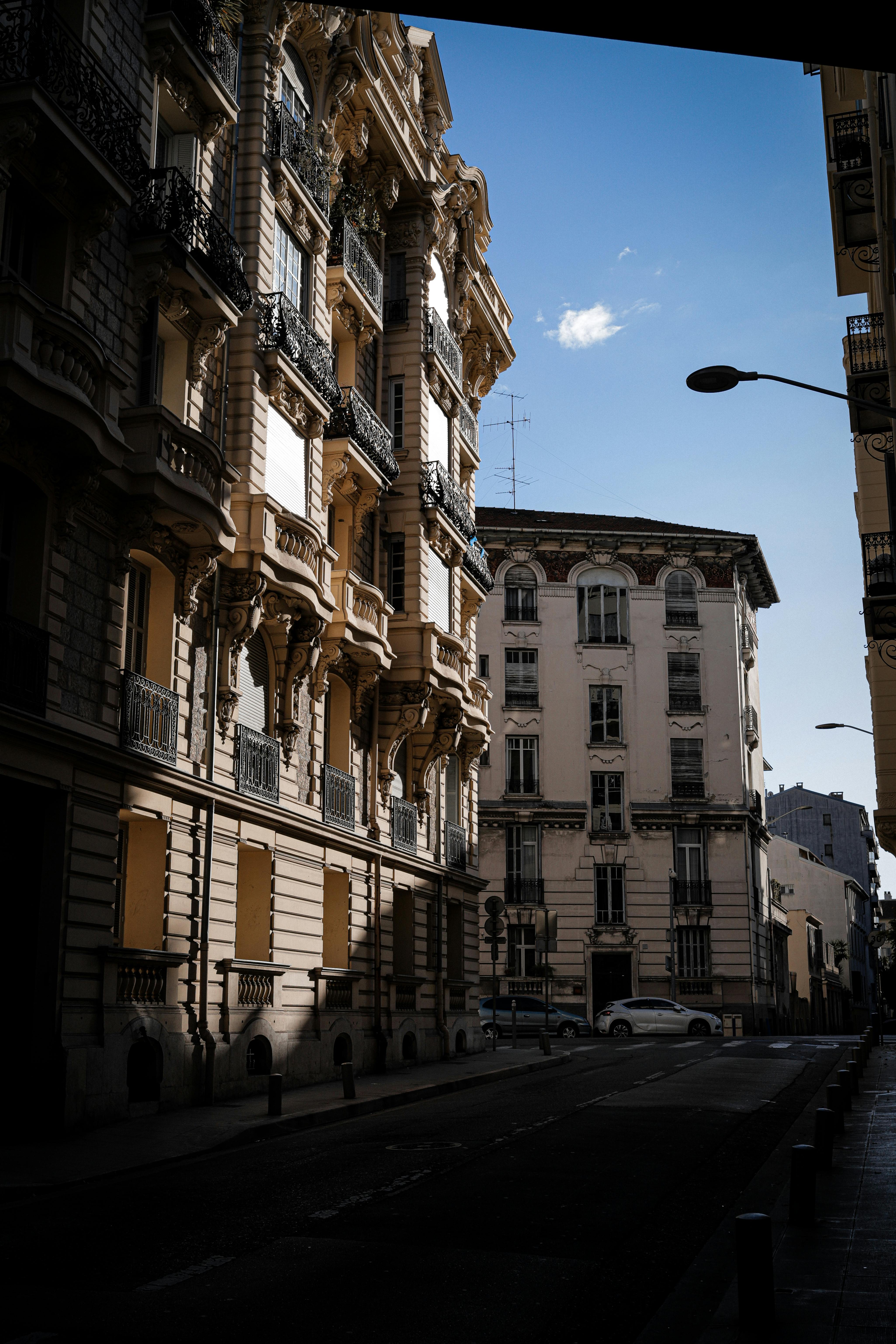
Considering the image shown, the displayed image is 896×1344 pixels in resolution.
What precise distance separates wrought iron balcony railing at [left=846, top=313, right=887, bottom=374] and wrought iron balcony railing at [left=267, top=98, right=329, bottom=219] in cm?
1136

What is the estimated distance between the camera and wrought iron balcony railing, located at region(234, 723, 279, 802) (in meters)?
21.2

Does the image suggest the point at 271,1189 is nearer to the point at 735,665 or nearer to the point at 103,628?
the point at 103,628

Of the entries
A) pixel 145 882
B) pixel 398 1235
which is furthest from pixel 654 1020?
pixel 398 1235

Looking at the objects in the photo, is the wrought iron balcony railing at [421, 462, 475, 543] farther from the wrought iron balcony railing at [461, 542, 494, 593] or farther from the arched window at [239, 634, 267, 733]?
the arched window at [239, 634, 267, 733]

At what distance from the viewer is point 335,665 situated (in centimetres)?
2636

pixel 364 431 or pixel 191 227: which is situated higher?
pixel 364 431

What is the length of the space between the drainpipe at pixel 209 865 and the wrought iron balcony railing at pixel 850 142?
51.6 ft

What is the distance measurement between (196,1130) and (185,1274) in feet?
26.3

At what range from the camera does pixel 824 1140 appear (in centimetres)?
1154

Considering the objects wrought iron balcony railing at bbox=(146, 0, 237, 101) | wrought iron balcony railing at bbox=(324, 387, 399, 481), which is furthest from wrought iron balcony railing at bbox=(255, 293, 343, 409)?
wrought iron balcony railing at bbox=(146, 0, 237, 101)

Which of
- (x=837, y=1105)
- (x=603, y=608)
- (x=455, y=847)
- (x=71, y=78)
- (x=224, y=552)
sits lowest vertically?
(x=837, y=1105)

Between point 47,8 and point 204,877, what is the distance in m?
11.8

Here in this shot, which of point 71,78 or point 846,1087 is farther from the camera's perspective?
point 71,78

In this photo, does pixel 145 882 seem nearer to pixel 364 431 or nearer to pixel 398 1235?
pixel 398 1235
